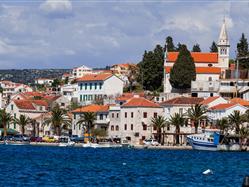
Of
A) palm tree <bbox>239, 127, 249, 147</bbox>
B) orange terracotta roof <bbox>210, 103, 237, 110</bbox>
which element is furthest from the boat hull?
orange terracotta roof <bbox>210, 103, 237, 110</bbox>

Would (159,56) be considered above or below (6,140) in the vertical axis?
above

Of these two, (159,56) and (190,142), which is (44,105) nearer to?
(159,56)

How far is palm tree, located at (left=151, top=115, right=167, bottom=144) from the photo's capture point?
465ft

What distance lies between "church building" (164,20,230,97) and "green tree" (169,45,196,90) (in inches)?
60.0

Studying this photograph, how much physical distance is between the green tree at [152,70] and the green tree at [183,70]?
487 inches

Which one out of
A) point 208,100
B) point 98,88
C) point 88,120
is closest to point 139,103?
point 88,120

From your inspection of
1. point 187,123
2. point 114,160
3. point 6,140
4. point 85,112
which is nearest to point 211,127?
point 187,123

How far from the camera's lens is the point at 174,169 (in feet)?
275

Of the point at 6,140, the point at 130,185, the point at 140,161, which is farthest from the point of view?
the point at 6,140

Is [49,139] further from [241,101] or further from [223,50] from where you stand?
[223,50]

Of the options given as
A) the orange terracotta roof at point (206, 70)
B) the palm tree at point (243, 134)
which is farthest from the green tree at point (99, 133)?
the palm tree at point (243, 134)

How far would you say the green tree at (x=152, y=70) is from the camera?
173625mm

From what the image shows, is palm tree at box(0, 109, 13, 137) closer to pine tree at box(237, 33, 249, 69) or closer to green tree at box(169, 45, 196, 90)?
green tree at box(169, 45, 196, 90)

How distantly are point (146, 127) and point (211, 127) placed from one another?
10.5 metres
